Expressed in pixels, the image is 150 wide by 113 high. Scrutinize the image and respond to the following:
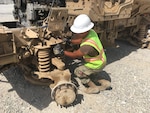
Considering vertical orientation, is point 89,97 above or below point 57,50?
below

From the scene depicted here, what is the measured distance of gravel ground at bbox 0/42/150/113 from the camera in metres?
3.39

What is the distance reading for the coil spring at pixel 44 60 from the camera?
A: 332cm

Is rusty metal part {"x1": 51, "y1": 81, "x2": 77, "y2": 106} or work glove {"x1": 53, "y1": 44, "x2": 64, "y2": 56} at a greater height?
work glove {"x1": 53, "y1": 44, "x2": 64, "y2": 56}

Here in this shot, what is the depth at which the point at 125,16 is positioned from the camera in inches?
192

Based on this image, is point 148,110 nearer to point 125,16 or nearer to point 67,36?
point 67,36

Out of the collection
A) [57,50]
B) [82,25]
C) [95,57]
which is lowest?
[95,57]

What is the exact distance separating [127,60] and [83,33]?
2.29 meters

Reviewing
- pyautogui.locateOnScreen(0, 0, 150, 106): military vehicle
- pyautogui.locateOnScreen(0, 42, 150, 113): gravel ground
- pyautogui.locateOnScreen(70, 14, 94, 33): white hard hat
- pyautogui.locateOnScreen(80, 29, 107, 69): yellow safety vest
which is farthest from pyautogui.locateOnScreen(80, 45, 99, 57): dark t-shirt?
pyautogui.locateOnScreen(0, 42, 150, 113): gravel ground

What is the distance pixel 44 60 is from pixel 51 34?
1.56ft

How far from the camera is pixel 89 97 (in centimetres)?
373

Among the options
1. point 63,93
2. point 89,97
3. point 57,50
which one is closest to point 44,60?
point 57,50

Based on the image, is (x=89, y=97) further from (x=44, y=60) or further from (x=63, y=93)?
(x=44, y=60)

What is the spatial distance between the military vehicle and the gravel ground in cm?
23

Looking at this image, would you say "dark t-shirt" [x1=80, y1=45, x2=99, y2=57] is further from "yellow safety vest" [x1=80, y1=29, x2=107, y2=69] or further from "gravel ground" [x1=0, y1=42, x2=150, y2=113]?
"gravel ground" [x1=0, y1=42, x2=150, y2=113]
